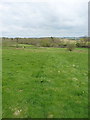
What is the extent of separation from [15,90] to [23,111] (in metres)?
2.26

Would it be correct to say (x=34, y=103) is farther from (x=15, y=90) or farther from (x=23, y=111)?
(x=15, y=90)

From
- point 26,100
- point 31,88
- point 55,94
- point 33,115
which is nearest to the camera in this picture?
point 33,115

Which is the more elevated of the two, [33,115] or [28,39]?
[28,39]

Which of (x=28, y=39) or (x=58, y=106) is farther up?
(x=28, y=39)

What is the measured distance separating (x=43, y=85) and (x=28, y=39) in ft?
198

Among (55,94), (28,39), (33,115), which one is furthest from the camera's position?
(28,39)

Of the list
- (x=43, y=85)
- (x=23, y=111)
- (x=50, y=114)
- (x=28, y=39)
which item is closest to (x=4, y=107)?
(x=23, y=111)

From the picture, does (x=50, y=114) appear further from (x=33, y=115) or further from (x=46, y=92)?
(x=46, y=92)

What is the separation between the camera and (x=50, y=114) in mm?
5777

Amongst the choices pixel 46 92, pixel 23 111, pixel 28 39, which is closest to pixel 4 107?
pixel 23 111

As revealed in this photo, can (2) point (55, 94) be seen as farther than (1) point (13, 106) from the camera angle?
Yes

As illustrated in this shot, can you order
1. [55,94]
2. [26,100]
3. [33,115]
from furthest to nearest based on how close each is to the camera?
[55,94]
[26,100]
[33,115]

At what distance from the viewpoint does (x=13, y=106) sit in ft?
20.8

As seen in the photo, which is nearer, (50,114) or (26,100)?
(50,114)
